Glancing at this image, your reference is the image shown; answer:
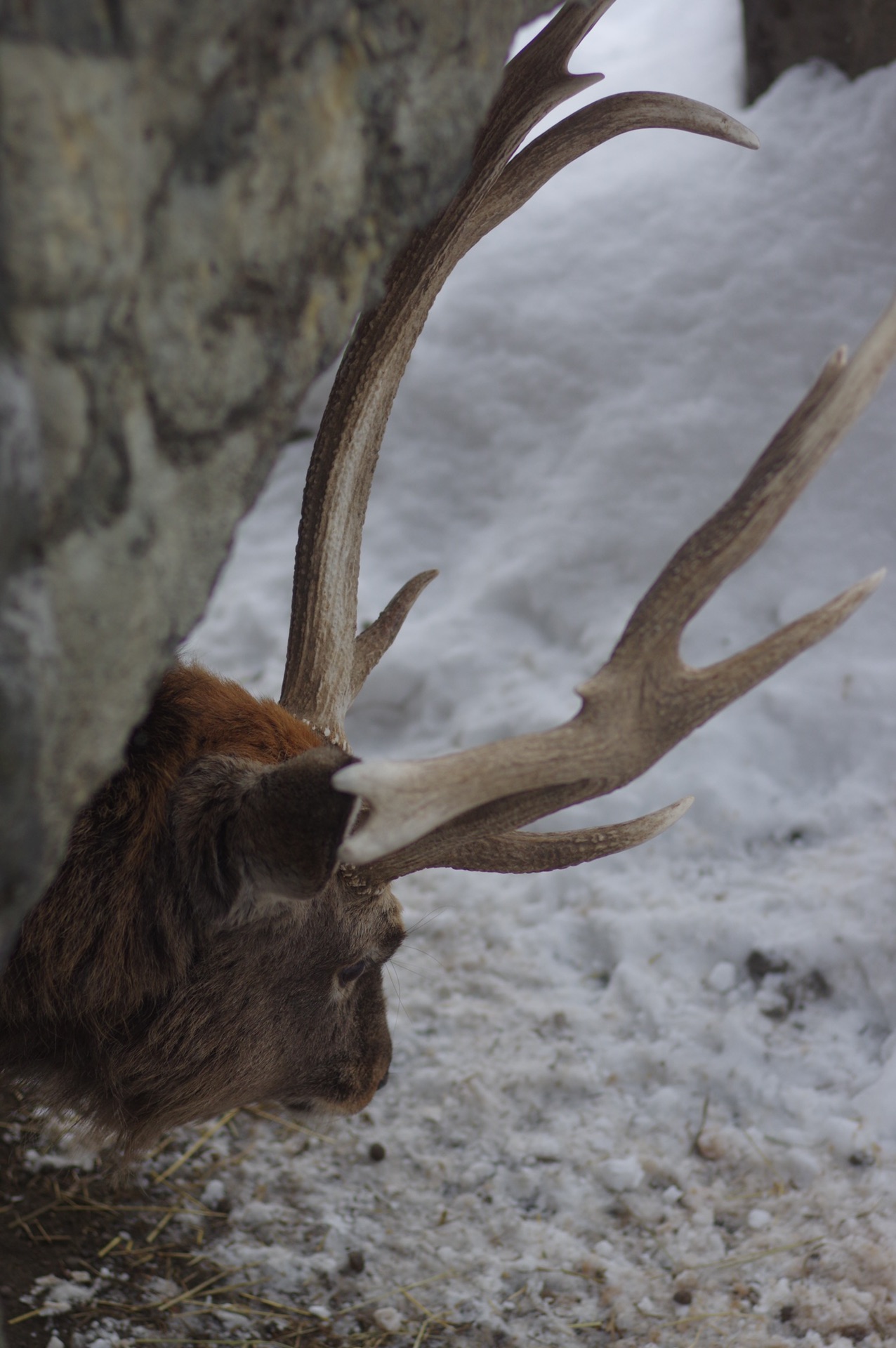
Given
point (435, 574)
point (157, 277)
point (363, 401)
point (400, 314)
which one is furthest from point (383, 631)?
point (157, 277)

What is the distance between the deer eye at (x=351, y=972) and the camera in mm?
2014

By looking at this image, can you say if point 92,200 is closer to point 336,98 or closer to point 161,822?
point 336,98

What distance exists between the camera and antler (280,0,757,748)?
6.48ft

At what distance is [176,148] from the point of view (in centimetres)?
98

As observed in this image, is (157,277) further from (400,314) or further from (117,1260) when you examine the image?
(117,1260)

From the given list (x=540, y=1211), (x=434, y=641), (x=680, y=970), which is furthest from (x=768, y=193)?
(x=540, y=1211)

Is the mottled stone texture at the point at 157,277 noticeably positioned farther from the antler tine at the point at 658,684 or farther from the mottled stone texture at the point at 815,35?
the mottled stone texture at the point at 815,35

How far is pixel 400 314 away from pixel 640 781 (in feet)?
6.87

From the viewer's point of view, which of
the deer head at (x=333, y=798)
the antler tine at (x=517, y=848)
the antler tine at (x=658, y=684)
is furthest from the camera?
the antler tine at (x=517, y=848)

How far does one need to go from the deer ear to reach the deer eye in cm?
36

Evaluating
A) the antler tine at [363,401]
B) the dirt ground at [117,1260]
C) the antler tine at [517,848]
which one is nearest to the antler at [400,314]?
the antler tine at [363,401]

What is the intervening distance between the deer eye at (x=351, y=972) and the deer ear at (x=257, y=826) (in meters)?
0.36

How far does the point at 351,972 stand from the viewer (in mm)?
2029

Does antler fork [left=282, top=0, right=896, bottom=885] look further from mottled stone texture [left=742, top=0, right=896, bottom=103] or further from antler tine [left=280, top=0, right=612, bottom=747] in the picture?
mottled stone texture [left=742, top=0, right=896, bottom=103]
